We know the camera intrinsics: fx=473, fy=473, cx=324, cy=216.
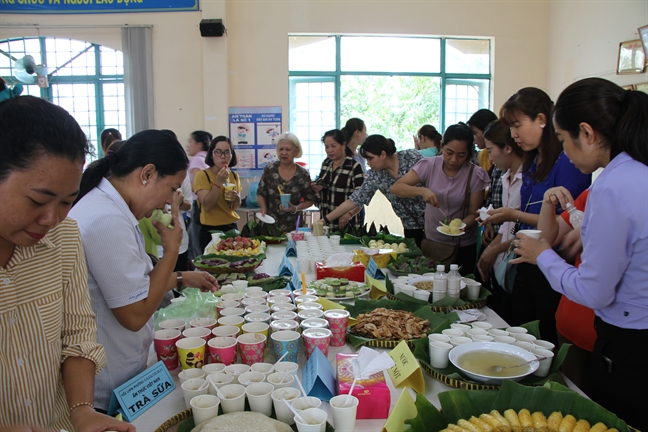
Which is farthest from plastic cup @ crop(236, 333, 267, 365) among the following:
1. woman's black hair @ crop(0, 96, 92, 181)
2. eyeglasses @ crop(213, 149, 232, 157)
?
eyeglasses @ crop(213, 149, 232, 157)

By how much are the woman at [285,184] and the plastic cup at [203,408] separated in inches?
126

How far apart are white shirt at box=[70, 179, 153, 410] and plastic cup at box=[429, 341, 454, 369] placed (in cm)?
89

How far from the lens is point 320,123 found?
693 cm

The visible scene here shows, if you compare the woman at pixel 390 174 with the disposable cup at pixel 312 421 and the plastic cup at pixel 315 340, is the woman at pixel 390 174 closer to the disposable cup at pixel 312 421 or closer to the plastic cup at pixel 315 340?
the plastic cup at pixel 315 340

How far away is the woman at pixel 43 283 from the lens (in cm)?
91

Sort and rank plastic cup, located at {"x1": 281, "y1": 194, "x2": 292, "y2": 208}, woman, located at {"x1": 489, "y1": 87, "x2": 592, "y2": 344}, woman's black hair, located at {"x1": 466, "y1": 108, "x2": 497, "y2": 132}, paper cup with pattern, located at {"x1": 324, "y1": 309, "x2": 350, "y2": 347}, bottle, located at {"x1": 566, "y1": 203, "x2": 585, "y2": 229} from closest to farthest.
Result: paper cup with pattern, located at {"x1": 324, "y1": 309, "x2": 350, "y2": 347} → bottle, located at {"x1": 566, "y1": 203, "x2": 585, "y2": 229} → woman, located at {"x1": 489, "y1": 87, "x2": 592, "y2": 344} → woman's black hair, located at {"x1": 466, "y1": 108, "x2": 497, "y2": 132} → plastic cup, located at {"x1": 281, "y1": 194, "x2": 292, "y2": 208}

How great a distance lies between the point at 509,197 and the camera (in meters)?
2.79

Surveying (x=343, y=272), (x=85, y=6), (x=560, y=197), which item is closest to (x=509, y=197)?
(x=560, y=197)

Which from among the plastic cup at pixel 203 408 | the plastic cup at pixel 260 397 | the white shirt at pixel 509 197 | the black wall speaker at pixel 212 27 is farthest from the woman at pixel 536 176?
the black wall speaker at pixel 212 27

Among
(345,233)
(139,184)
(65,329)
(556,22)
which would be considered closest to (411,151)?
(345,233)

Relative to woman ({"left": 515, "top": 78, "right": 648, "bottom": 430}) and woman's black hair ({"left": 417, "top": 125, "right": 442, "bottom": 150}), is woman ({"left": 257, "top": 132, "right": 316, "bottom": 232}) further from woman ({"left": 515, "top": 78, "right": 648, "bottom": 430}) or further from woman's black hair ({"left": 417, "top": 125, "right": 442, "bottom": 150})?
woman ({"left": 515, "top": 78, "right": 648, "bottom": 430})

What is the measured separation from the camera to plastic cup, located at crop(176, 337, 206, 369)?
54.8 inches

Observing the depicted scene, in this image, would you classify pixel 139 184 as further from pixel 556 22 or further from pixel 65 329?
pixel 556 22

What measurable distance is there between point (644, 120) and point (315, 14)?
18.6 ft
